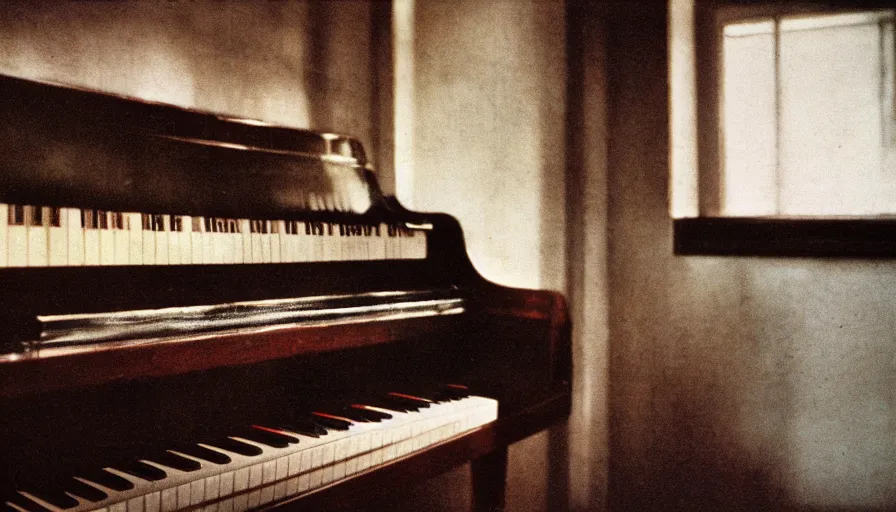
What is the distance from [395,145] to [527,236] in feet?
2.13

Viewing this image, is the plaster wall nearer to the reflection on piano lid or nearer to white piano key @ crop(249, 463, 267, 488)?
the reflection on piano lid

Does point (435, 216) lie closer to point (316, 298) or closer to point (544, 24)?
point (316, 298)

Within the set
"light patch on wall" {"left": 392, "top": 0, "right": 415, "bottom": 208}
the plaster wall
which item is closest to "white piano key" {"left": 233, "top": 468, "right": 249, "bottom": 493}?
the plaster wall

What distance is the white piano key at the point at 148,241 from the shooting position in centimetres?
108

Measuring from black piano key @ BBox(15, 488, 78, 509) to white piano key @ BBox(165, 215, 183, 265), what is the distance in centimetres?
39

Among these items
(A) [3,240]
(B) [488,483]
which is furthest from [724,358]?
(A) [3,240]

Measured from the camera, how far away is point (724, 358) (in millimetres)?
2324

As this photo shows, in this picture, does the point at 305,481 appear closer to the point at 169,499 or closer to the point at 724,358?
the point at 169,499

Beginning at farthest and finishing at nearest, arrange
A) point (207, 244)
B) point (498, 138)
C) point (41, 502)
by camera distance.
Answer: point (498, 138)
point (207, 244)
point (41, 502)

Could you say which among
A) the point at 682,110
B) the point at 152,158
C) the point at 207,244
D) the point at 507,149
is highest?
the point at 682,110

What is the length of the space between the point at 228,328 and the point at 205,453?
0.21 metres

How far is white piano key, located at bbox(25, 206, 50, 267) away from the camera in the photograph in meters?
0.93

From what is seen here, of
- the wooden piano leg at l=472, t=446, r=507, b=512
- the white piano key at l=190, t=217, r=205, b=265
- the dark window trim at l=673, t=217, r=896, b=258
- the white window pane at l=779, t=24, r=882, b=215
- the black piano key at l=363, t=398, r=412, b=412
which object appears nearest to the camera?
the white piano key at l=190, t=217, r=205, b=265

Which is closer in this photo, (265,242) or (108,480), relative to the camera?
(108,480)
